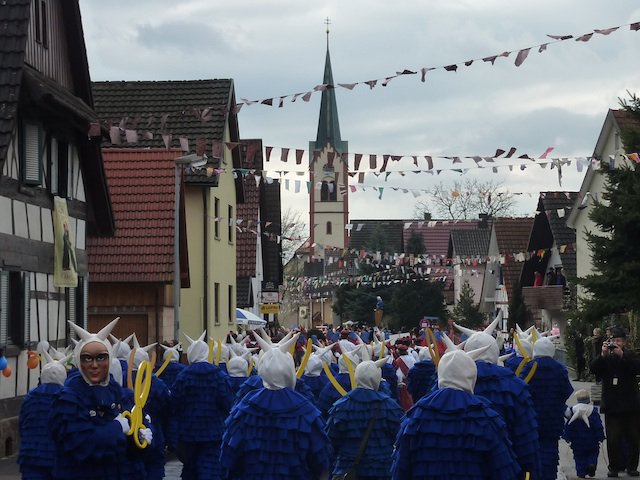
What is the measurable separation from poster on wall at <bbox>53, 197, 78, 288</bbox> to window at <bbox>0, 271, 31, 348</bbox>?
1.54m

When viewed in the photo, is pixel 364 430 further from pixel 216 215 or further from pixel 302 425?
pixel 216 215

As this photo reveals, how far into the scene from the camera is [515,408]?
986 cm

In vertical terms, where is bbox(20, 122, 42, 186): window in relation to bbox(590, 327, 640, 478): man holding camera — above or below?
above

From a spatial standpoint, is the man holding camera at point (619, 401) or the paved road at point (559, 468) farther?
the paved road at point (559, 468)

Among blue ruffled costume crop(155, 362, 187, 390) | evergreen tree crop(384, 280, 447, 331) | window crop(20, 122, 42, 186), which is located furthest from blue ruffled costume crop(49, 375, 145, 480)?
evergreen tree crop(384, 280, 447, 331)

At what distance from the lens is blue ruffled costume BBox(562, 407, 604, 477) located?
52.4 ft

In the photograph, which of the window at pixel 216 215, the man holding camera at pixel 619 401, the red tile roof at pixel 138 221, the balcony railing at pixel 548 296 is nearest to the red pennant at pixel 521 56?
the man holding camera at pixel 619 401

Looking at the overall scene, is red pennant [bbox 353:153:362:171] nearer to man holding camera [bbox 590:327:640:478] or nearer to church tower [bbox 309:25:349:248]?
man holding camera [bbox 590:327:640:478]

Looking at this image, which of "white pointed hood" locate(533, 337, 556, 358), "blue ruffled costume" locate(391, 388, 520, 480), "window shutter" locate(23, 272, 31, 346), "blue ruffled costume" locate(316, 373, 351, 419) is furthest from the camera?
"window shutter" locate(23, 272, 31, 346)

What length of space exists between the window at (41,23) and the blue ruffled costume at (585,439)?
1032 centimetres

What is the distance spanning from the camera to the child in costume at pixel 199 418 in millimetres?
13875

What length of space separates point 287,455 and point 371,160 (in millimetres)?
14522

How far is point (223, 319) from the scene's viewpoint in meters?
40.5

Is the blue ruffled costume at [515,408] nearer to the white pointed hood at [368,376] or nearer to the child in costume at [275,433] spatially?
the white pointed hood at [368,376]
